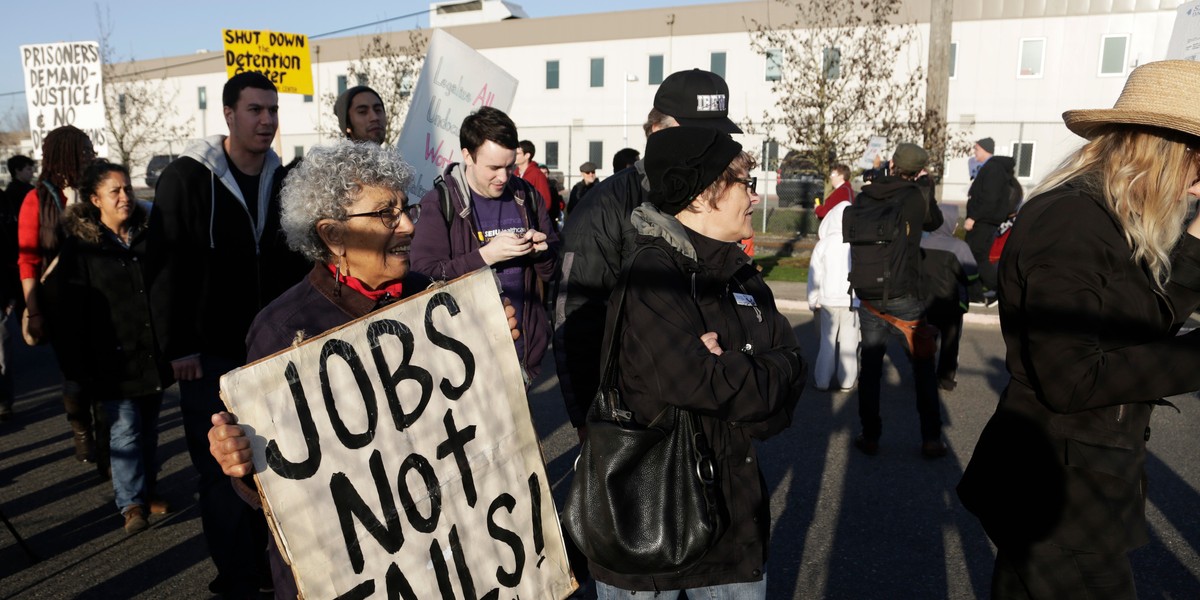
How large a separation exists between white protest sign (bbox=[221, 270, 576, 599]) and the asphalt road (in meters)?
0.96

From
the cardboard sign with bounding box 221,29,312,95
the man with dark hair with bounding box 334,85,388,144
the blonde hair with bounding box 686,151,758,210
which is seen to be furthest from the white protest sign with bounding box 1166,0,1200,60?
the cardboard sign with bounding box 221,29,312,95

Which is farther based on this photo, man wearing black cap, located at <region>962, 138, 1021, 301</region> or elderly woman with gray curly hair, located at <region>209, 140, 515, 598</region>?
man wearing black cap, located at <region>962, 138, 1021, 301</region>

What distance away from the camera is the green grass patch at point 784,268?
13.8 meters

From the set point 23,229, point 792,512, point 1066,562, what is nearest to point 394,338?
point 1066,562

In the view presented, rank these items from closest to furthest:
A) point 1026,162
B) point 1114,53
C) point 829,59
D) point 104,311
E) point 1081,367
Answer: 1. point 1081,367
2. point 104,311
3. point 829,59
4. point 1026,162
5. point 1114,53

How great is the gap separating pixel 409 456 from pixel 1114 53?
1480 inches

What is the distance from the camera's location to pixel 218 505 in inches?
143

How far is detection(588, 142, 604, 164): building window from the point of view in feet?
125

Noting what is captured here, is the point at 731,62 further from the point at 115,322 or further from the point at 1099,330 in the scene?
the point at 1099,330

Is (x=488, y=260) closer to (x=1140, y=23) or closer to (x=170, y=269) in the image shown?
(x=170, y=269)

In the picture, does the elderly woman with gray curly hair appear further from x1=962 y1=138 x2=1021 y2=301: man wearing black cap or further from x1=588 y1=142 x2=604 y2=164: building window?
x1=588 y1=142 x2=604 y2=164: building window

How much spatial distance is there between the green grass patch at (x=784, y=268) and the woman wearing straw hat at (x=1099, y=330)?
10627mm

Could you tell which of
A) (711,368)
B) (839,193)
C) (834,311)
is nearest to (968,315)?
(839,193)

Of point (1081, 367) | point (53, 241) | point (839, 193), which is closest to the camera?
point (1081, 367)
